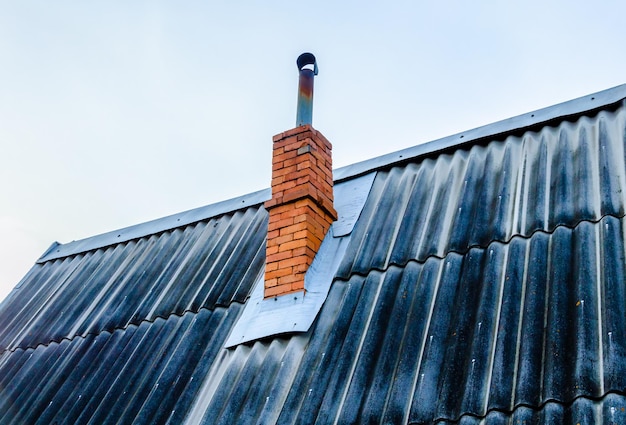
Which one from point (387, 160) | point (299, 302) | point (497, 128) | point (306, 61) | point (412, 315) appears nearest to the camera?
point (412, 315)

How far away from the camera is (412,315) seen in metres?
Answer: 4.23

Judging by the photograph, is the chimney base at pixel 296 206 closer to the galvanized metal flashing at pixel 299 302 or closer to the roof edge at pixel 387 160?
the galvanized metal flashing at pixel 299 302

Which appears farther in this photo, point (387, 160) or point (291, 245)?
point (387, 160)

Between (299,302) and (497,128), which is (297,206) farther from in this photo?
(497,128)

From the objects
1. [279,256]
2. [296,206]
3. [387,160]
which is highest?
[387,160]

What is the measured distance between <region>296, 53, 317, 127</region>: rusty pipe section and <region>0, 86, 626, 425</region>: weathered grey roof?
27.2 inches

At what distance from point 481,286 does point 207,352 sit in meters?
2.02

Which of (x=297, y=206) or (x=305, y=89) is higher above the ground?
(x=305, y=89)

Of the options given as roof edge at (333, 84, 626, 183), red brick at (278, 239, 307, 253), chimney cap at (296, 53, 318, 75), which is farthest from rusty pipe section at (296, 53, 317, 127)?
red brick at (278, 239, 307, 253)

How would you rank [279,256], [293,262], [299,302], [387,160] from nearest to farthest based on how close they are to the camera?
[299,302] → [293,262] → [279,256] → [387,160]

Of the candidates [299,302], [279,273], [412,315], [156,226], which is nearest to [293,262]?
[279,273]

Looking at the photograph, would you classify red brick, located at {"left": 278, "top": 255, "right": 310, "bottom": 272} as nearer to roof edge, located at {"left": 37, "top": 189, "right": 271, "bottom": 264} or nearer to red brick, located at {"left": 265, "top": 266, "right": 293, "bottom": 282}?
red brick, located at {"left": 265, "top": 266, "right": 293, "bottom": 282}

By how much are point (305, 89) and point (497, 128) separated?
1.76 metres

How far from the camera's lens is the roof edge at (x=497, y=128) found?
543cm
